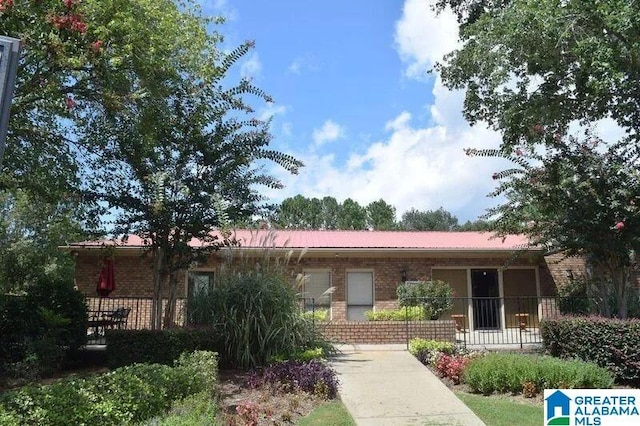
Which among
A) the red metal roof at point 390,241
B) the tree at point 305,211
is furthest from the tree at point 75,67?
the tree at point 305,211

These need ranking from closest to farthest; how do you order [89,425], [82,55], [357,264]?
[89,425] → [82,55] → [357,264]

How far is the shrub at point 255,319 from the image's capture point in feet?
32.3

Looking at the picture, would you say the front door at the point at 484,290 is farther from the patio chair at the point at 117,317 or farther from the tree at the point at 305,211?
the tree at the point at 305,211

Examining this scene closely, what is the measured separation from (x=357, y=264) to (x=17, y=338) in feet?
36.4

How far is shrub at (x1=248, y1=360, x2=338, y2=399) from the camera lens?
8148 millimetres

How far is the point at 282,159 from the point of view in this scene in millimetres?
11203

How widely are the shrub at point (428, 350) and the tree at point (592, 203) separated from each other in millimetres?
3463

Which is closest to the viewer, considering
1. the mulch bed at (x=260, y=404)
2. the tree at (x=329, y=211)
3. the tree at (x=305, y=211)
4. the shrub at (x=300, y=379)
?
the mulch bed at (x=260, y=404)

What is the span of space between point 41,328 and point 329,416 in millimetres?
6016

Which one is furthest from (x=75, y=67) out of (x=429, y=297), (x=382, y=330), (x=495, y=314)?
(x=495, y=314)

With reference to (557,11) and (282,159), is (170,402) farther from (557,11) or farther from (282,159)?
(557,11)

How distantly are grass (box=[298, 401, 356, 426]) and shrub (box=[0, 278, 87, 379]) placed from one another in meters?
4.97

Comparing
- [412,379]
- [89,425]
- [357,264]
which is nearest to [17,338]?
[89,425]

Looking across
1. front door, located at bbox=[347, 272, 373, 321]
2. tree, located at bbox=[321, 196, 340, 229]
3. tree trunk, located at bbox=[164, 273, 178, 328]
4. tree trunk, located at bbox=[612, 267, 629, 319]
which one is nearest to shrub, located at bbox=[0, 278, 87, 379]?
tree trunk, located at bbox=[164, 273, 178, 328]
